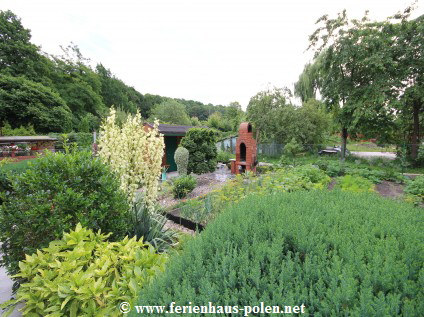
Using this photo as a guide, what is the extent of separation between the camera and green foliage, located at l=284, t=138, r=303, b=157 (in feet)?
55.8

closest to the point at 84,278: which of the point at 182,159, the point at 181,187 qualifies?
the point at 181,187

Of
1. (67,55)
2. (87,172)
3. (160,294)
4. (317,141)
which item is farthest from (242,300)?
(67,55)

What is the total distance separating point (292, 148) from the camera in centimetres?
1706

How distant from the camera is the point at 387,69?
13062mm

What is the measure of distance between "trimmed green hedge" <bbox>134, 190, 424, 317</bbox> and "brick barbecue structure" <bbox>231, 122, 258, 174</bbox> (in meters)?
9.08

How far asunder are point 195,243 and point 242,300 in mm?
635

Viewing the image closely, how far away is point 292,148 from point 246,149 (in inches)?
291

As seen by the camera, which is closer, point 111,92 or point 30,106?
point 30,106

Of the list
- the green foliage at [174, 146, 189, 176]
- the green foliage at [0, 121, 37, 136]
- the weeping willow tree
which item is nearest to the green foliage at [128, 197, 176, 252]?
the green foliage at [174, 146, 189, 176]

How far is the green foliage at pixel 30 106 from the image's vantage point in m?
19.6

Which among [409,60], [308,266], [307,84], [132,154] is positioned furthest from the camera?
[307,84]

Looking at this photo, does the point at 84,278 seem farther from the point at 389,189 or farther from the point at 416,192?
the point at 389,189

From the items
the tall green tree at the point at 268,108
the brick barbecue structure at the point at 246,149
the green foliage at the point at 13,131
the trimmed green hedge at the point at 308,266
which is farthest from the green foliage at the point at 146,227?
the green foliage at the point at 13,131

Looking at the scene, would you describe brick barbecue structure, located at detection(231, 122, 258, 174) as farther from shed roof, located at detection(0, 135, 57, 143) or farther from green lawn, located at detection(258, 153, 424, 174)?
shed roof, located at detection(0, 135, 57, 143)
